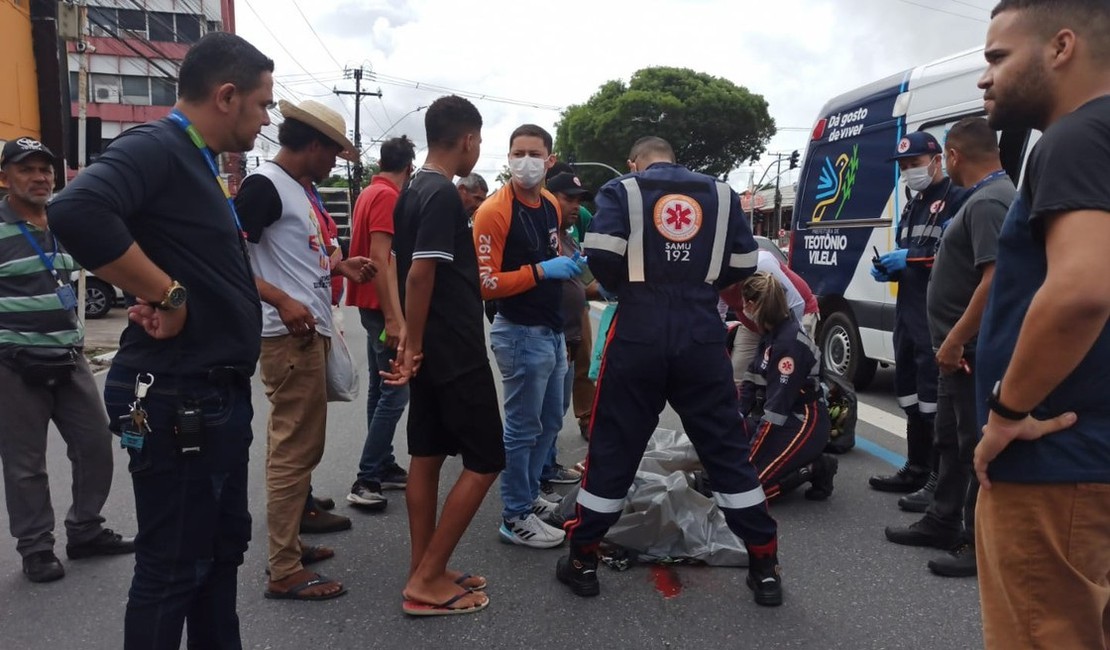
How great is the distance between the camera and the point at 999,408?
5.23ft

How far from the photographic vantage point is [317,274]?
309cm

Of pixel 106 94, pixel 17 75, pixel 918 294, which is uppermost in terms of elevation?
pixel 106 94

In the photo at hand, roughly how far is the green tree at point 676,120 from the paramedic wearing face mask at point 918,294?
3598 cm

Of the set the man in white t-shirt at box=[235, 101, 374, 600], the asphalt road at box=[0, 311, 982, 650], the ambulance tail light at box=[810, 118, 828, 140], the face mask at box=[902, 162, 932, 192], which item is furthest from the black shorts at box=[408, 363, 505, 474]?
the ambulance tail light at box=[810, 118, 828, 140]

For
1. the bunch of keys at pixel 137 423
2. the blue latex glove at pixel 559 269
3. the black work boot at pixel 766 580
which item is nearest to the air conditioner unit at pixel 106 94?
the blue latex glove at pixel 559 269

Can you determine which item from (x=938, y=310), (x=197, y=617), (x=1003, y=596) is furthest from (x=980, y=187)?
(x=197, y=617)

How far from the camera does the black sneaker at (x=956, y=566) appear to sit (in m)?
Answer: 3.19

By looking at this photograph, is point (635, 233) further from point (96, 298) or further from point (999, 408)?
point (96, 298)

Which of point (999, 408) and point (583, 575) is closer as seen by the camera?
point (999, 408)

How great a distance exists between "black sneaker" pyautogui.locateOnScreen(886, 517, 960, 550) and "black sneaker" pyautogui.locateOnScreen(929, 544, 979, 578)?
21cm

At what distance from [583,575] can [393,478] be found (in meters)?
1.80

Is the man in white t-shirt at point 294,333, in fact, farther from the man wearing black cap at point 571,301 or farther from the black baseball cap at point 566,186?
the black baseball cap at point 566,186

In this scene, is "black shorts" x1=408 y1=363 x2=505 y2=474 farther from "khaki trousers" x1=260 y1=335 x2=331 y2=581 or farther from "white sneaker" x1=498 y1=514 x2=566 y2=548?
"white sneaker" x1=498 y1=514 x2=566 y2=548

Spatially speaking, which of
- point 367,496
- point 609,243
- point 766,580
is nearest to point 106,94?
point 367,496
